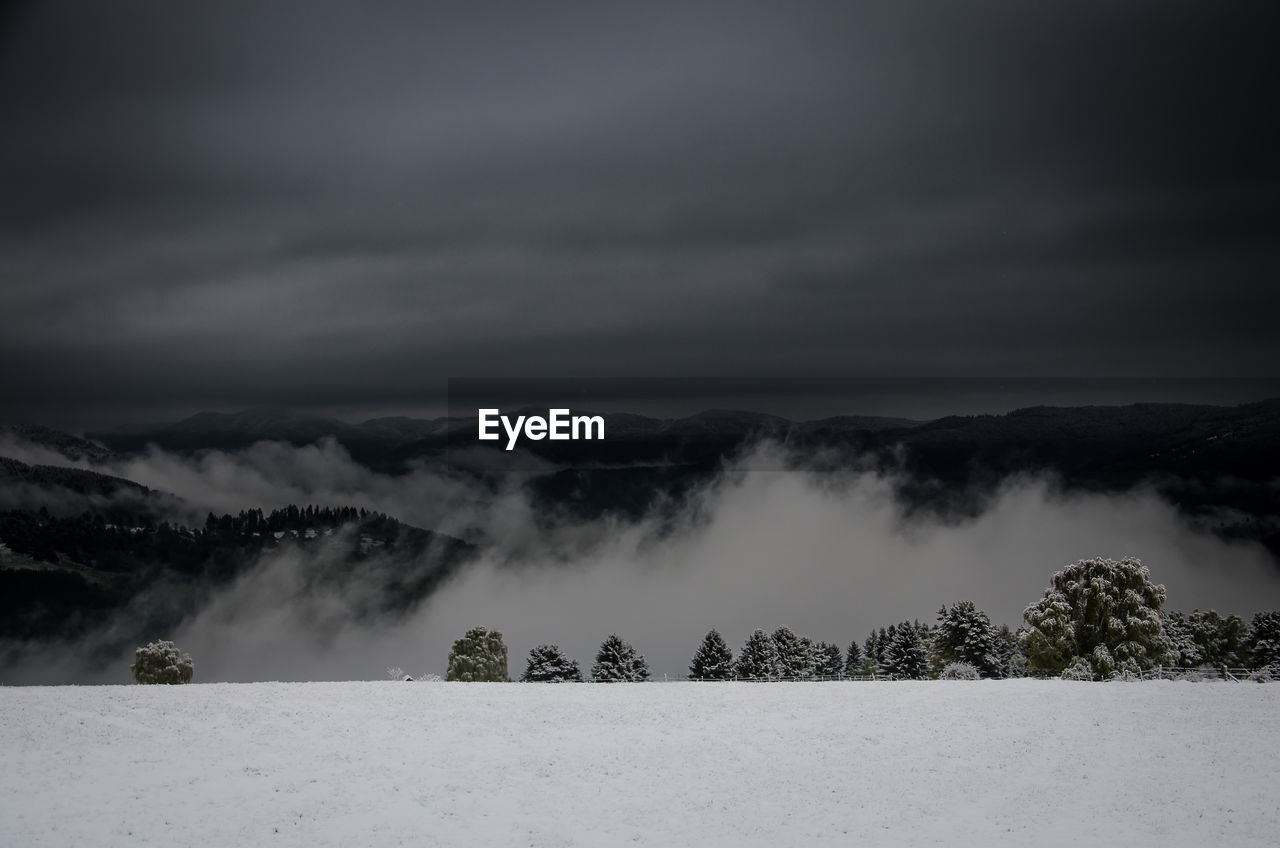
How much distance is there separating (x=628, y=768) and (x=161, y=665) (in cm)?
5877

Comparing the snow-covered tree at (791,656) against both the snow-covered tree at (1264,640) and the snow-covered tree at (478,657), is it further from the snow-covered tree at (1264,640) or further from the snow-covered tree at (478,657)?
the snow-covered tree at (1264,640)

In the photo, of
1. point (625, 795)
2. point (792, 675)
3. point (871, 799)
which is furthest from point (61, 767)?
point (792, 675)

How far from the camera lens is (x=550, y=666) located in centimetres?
10512

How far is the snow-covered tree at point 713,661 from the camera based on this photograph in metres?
112

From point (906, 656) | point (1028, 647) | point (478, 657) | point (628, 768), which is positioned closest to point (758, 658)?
point (906, 656)

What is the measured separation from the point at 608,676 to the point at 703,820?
7726 cm

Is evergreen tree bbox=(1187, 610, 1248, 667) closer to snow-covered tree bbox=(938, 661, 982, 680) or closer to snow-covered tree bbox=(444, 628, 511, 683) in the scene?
snow-covered tree bbox=(938, 661, 982, 680)

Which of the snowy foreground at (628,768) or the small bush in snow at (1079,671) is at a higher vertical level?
the snowy foreground at (628,768)

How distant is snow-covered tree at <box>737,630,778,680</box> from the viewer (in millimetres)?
110938

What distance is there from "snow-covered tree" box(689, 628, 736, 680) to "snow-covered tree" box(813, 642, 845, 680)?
48.9 ft

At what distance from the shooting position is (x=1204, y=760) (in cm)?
3569

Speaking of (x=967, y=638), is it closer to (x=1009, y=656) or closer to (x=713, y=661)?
(x=1009, y=656)

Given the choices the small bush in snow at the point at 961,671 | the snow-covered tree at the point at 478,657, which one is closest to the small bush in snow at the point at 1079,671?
the small bush in snow at the point at 961,671

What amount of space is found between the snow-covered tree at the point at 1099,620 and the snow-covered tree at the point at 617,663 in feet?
165
